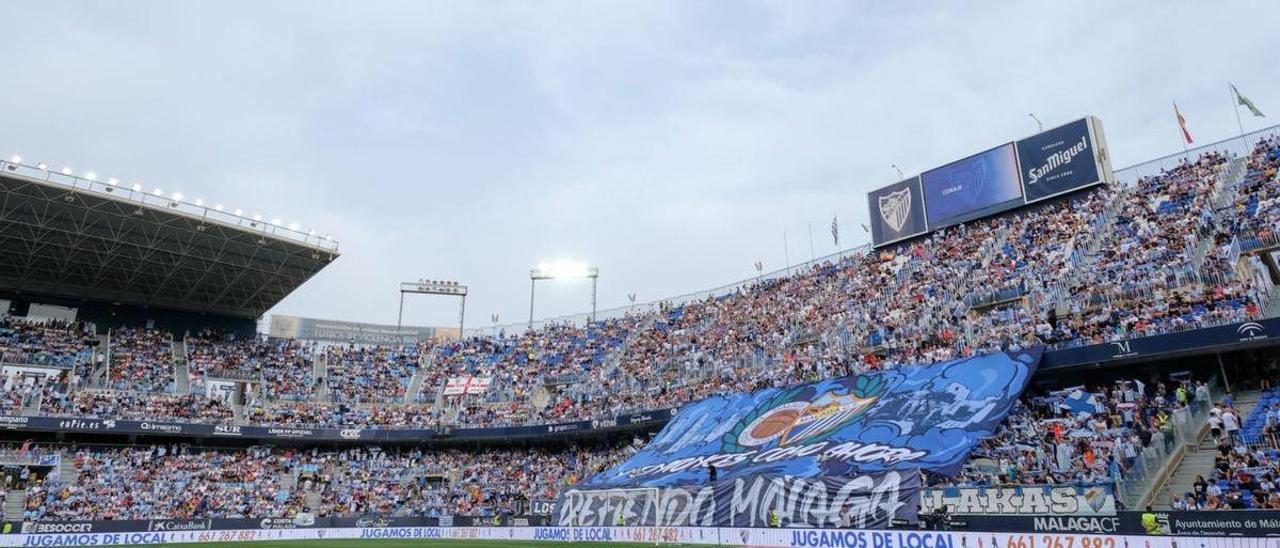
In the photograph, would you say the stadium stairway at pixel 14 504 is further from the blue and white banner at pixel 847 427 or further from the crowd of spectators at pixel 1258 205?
the crowd of spectators at pixel 1258 205

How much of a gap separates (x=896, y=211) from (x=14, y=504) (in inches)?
2117

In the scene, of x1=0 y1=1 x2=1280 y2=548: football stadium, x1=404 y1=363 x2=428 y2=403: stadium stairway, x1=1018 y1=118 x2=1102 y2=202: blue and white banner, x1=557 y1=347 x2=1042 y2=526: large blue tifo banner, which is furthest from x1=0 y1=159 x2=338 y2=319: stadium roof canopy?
x1=1018 y1=118 x2=1102 y2=202: blue and white banner

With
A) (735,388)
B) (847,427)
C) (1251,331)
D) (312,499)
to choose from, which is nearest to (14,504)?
(312,499)

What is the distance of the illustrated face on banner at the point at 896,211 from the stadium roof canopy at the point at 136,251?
3695 centimetres

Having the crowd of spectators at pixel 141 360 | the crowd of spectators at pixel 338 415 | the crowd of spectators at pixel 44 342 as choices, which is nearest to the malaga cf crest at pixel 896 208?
the crowd of spectators at pixel 338 415

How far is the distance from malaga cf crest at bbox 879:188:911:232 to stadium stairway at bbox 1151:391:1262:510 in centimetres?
2554

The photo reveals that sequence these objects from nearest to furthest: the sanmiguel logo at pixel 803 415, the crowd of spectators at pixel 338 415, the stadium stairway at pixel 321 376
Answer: the sanmiguel logo at pixel 803 415
the crowd of spectators at pixel 338 415
the stadium stairway at pixel 321 376

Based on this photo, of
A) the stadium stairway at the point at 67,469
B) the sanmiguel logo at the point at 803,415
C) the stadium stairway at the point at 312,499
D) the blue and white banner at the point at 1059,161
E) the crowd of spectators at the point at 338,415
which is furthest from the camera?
the crowd of spectators at the point at 338,415

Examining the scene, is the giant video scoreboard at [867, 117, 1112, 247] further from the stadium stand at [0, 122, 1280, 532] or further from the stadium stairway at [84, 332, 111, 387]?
the stadium stairway at [84, 332, 111, 387]

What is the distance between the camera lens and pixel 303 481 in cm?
5122

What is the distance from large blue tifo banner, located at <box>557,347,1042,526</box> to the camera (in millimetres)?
27828

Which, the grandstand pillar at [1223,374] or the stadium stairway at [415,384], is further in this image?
the stadium stairway at [415,384]

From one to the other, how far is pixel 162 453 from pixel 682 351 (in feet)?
109

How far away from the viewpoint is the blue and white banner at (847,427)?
29.2 meters
